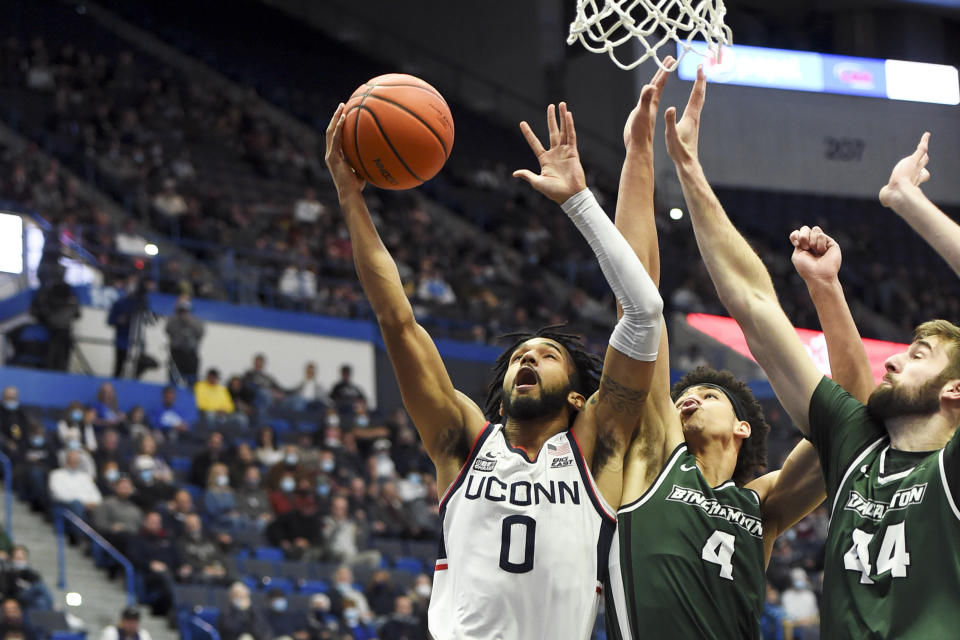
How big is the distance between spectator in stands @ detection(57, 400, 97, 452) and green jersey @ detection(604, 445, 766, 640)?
8671mm

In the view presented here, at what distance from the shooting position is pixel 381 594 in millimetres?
11664

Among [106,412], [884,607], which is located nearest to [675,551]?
[884,607]

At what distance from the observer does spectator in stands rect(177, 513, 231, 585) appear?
11172 millimetres

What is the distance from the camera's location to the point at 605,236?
4211mm

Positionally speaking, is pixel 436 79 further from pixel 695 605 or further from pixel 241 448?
pixel 695 605

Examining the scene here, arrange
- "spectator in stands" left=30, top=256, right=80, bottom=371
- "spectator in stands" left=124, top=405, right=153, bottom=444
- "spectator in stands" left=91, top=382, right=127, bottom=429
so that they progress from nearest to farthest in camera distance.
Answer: "spectator in stands" left=124, top=405, right=153, bottom=444 → "spectator in stands" left=91, top=382, right=127, bottom=429 → "spectator in stands" left=30, top=256, right=80, bottom=371

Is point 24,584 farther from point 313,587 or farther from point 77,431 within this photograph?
point 313,587

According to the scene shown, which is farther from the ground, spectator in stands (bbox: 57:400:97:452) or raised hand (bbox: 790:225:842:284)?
raised hand (bbox: 790:225:842:284)

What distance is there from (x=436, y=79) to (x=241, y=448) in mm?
14982

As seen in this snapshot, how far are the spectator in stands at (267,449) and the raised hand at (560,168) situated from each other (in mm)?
9344

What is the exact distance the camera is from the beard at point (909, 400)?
3.81 metres

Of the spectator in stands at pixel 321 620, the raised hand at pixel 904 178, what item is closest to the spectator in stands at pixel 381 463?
the spectator in stands at pixel 321 620

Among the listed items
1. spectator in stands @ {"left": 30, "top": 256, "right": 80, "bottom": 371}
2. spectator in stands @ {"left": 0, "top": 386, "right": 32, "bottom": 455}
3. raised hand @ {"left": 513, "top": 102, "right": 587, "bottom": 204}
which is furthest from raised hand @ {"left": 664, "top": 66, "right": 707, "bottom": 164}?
spectator in stands @ {"left": 30, "top": 256, "right": 80, "bottom": 371}

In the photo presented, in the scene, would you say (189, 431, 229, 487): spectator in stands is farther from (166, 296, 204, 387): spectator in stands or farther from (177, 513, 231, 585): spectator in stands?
(166, 296, 204, 387): spectator in stands
